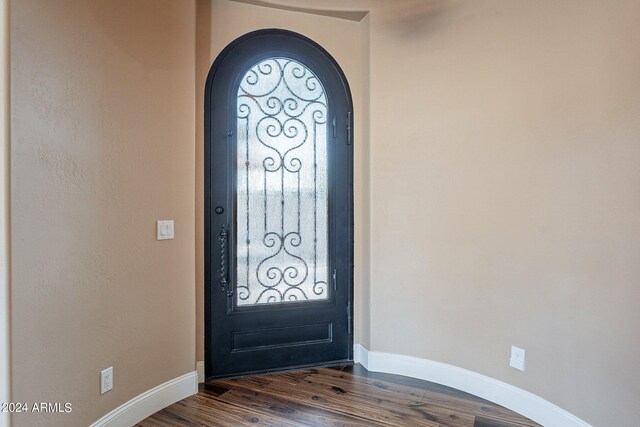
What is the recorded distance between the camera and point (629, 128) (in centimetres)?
170

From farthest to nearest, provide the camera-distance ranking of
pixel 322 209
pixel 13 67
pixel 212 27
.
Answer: pixel 322 209
pixel 212 27
pixel 13 67

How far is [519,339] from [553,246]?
580 millimetres

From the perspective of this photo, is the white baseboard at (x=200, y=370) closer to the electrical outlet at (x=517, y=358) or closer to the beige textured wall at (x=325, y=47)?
the beige textured wall at (x=325, y=47)

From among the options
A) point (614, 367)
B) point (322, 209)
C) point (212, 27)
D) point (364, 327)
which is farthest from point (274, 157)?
point (614, 367)

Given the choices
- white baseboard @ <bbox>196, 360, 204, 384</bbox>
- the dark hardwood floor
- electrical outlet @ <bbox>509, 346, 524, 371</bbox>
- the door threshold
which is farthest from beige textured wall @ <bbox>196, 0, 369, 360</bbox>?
electrical outlet @ <bbox>509, 346, 524, 371</bbox>

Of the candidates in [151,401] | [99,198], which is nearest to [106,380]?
[151,401]

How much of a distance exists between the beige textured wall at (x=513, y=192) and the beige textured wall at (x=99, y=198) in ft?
4.39

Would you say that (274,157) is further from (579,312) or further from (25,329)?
(579,312)

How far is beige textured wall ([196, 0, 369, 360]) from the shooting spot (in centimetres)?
249

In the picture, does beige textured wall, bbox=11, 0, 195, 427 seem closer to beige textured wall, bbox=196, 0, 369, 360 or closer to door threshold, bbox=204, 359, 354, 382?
beige textured wall, bbox=196, 0, 369, 360

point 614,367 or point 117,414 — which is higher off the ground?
point 614,367

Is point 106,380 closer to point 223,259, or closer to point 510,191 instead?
point 223,259

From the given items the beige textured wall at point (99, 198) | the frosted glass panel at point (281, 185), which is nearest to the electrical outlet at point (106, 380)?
the beige textured wall at point (99, 198)

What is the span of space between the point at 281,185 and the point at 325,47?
107cm
